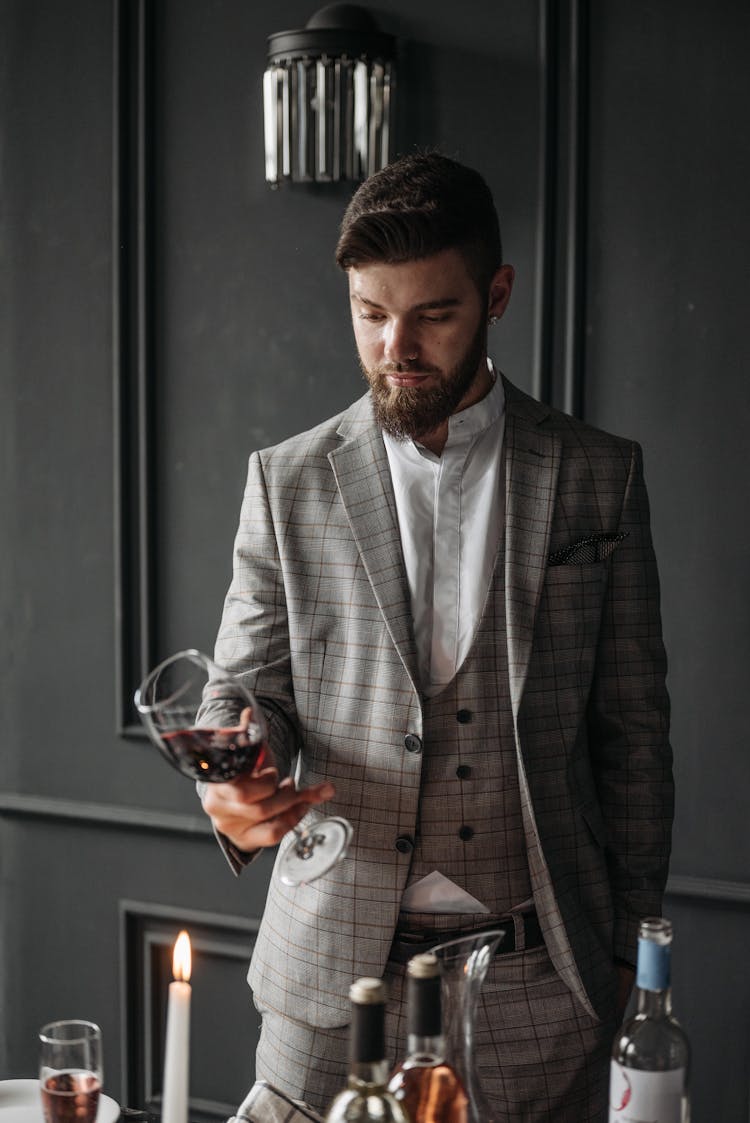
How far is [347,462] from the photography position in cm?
175

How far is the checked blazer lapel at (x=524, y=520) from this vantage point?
163cm

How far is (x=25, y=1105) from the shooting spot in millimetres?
1288

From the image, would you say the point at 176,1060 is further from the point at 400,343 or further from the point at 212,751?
the point at 400,343

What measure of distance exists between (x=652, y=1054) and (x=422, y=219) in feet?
3.44

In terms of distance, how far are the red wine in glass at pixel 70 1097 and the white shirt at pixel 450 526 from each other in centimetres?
73

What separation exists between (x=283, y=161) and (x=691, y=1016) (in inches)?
66.6

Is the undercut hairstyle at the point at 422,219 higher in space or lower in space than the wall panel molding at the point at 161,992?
higher

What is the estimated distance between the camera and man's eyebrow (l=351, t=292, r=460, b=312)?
5.32 feet

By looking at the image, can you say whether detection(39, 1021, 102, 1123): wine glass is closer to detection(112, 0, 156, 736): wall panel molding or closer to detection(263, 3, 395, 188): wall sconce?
detection(112, 0, 156, 736): wall panel molding

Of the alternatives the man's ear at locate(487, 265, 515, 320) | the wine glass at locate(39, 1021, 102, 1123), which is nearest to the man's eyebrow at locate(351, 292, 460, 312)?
the man's ear at locate(487, 265, 515, 320)

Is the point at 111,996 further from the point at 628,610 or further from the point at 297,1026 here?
the point at 628,610

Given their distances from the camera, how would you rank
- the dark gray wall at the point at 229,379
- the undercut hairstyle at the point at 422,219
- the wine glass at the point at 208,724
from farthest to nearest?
the dark gray wall at the point at 229,379, the undercut hairstyle at the point at 422,219, the wine glass at the point at 208,724

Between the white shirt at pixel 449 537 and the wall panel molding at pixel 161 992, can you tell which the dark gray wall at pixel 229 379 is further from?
the white shirt at pixel 449 537

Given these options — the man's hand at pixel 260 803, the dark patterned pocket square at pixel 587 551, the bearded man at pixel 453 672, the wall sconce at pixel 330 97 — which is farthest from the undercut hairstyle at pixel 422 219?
the man's hand at pixel 260 803
